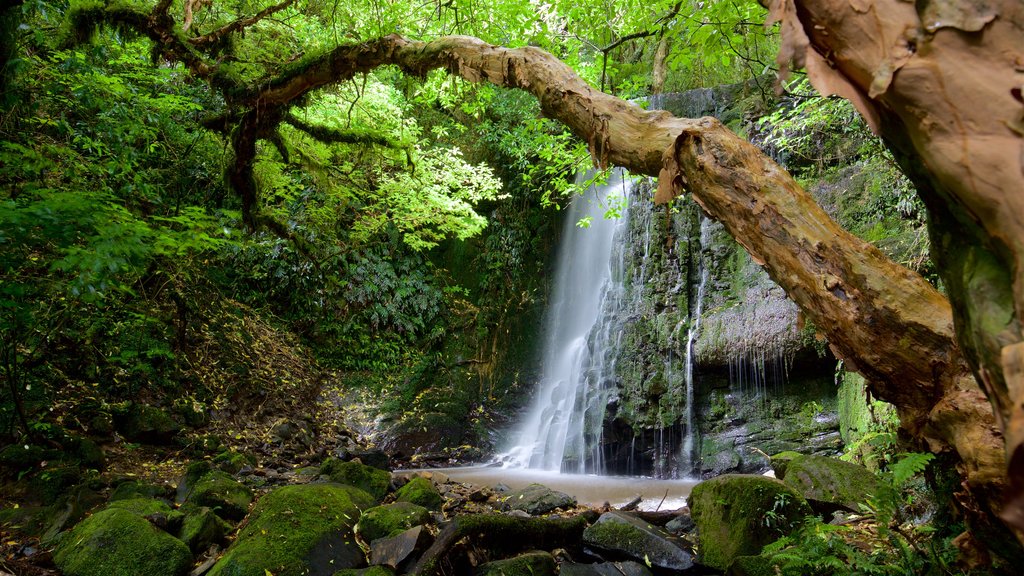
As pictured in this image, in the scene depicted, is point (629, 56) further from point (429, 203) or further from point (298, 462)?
point (298, 462)

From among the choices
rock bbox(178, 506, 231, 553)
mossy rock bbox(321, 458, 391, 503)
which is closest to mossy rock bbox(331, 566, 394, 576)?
rock bbox(178, 506, 231, 553)

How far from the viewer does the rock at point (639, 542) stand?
3.90 metres

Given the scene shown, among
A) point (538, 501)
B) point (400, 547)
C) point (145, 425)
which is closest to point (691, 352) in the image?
point (538, 501)

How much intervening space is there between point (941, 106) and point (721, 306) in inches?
346

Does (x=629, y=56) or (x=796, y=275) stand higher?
(x=629, y=56)

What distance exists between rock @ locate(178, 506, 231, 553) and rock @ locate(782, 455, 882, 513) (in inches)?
176

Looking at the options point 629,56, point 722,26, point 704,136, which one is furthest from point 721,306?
point 629,56

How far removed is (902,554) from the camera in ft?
8.48

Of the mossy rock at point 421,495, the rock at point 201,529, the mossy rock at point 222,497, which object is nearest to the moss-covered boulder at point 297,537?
the rock at point 201,529

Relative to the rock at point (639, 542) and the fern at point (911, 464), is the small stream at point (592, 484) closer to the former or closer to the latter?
the rock at point (639, 542)

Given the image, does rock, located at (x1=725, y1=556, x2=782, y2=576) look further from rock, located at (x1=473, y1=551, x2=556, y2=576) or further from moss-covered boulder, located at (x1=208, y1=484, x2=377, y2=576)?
moss-covered boulder, located at (x1=208, y1=484, x2=377, y2=576)

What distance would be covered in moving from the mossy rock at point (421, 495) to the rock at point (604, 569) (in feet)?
6.48

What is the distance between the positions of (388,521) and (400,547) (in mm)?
471

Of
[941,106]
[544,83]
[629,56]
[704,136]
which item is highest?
[629,56]
